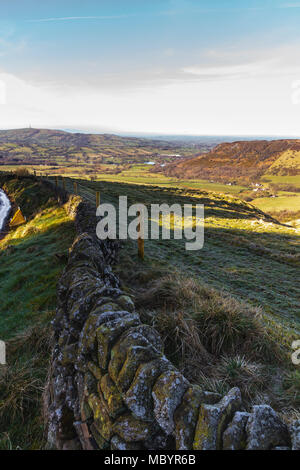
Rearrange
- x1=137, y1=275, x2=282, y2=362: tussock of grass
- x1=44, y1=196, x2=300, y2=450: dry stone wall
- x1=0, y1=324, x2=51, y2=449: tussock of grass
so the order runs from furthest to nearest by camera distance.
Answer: x1=137, y1=275, x2=282, y2=362: tussock of grass, x1=0, y1=324, x2=51, y2=449: tussock of grass, x1=44, y1=196, x2=300, y2=450: dry stone wall

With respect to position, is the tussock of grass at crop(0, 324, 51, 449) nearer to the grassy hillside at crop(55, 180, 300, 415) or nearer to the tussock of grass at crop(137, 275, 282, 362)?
the grassy hillside at crop(55, 180, 300, 415)

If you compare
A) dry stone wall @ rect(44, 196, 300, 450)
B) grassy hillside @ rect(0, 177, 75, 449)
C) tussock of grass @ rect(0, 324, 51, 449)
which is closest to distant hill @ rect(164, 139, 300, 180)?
grassy hillside @ rect(0, 177, 75, 449)

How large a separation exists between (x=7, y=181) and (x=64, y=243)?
143 ft

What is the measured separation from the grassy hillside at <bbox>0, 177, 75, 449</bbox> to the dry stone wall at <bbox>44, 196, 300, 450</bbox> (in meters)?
0.55

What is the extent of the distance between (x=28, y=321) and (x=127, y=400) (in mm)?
5960

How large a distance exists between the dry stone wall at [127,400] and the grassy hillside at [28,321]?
21.5 inches

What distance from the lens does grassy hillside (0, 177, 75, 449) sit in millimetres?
4034

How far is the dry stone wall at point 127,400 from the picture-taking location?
7.90 ft

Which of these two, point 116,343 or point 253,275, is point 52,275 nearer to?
point 116,343

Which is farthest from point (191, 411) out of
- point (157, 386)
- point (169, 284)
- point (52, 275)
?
point (52, 275)

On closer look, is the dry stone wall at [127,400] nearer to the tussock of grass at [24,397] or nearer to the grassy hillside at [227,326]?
the tussock of grass at [24,397]

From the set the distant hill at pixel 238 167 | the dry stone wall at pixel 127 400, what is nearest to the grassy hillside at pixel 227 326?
the dry stone wall at pixel 127 400

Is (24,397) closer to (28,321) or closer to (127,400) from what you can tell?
(127,400)

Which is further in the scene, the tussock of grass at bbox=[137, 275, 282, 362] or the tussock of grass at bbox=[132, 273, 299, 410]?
the tussock of grass at bbox=[137, 275, 282, 362]
